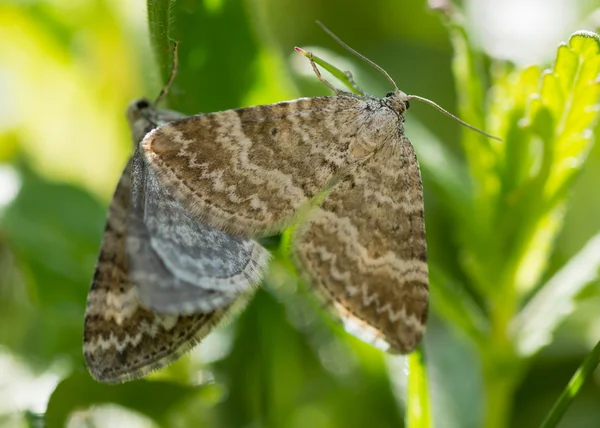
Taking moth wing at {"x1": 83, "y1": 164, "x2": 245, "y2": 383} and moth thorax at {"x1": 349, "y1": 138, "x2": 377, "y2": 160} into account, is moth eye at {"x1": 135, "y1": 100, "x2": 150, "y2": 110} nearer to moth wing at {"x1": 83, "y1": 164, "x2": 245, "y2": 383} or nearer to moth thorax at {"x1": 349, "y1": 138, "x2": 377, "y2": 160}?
moth wing at {"x1": 83, "y1": 164, "x2": 245, "y2": 383}

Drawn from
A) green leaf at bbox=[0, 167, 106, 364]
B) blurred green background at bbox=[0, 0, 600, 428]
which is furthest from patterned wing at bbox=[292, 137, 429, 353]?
green leaf at bbox=[0, 167, 106, 364]

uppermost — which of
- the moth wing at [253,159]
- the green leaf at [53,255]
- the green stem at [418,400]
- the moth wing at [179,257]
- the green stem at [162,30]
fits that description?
the green stem at [162,30]

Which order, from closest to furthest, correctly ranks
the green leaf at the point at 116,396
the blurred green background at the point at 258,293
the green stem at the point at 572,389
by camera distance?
the green stem at the point at 572,389 → the green leaf at the point at 116,396 → the blurred green background at the point at 258,293

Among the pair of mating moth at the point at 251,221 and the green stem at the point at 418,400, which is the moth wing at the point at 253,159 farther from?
the green stem at the point at 418,400

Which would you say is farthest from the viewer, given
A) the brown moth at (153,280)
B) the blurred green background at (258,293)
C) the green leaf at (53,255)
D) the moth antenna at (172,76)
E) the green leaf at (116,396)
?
the green leaf at (53,255)

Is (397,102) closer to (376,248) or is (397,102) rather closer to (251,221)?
(376,248)

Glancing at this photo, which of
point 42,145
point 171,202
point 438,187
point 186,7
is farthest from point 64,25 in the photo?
point 438,187

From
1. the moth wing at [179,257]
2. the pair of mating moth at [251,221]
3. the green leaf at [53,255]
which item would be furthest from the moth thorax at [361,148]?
the green leaf at [53,255]

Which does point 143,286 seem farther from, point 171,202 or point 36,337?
point 36,337
